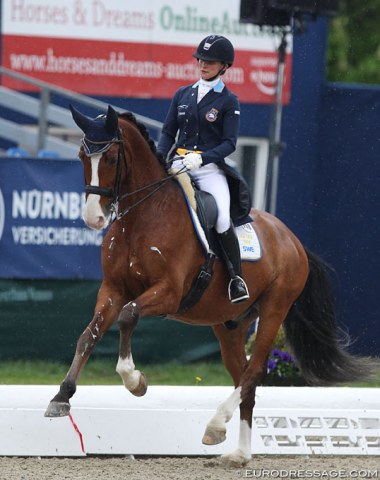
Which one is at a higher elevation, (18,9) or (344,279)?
(18,9)

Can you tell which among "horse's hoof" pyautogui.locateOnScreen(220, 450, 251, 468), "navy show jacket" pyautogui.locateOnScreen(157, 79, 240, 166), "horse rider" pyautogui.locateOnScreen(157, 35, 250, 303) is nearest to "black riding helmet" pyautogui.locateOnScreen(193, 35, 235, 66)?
"horse rider" pyautogui.locateOnScreen(157, 35, 250, 303)

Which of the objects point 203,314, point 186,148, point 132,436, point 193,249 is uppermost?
point 186,148

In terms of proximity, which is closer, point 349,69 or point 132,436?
point 132,436

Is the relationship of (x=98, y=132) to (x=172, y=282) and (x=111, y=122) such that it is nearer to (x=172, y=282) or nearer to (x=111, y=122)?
(x=111, y=122)

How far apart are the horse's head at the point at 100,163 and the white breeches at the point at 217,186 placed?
0.69 metres

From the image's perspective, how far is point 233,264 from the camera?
265 inches

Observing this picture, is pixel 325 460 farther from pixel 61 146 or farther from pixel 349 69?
pixel 349 69

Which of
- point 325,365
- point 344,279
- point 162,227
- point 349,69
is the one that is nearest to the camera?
point 162,227

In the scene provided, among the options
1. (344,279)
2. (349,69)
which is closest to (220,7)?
(344,279)

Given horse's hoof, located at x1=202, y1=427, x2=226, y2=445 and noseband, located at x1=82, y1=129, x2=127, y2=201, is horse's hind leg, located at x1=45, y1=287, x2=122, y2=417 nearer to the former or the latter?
noseband, located at x1=82, y1=129, x2=127, y2=201

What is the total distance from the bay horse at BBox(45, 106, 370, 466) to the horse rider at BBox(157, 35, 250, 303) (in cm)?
14

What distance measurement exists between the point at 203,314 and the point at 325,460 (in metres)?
1.27

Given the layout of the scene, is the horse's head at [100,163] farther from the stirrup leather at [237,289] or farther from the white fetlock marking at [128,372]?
the stirrup leather at [237,289]

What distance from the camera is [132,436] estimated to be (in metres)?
6.84
